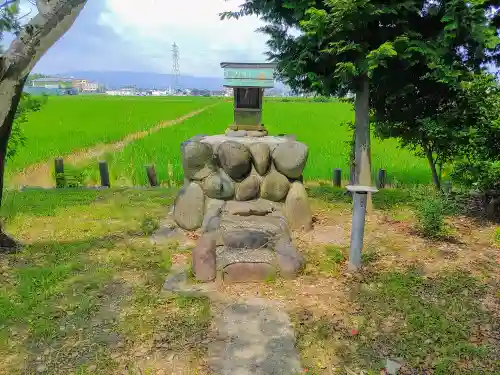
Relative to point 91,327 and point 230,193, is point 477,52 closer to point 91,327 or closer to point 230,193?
point 230,193

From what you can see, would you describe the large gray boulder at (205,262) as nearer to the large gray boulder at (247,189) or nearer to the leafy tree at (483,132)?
the large gray boulder at (247,189)

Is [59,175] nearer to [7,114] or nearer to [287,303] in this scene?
[7,114]

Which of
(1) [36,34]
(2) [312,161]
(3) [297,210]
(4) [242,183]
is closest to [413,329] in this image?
(3) [297,210]

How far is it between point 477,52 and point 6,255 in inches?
279

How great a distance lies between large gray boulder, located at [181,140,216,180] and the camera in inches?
240

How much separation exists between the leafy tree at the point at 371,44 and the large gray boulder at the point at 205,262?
9.98 feet

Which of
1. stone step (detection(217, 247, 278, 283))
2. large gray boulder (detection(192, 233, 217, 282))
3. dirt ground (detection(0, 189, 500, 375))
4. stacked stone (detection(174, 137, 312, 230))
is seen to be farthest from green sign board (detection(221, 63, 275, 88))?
stone step (detection(217, 247, 278, 283))

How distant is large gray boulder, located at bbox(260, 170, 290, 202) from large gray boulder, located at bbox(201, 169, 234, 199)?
1.65ft

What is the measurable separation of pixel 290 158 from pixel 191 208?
1.69 m

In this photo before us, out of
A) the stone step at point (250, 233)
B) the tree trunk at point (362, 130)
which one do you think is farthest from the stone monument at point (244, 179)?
the tree trunk at point (362, 130)

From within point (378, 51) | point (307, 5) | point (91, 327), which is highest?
point (307, 5)

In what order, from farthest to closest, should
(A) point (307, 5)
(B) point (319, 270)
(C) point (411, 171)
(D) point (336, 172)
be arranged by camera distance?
1. (C) point (411, 171)
2. (D) point (336, 172)
3. (A) point (307, 5)
4. (B) point (319, 270)

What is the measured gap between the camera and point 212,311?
3861 millimetres

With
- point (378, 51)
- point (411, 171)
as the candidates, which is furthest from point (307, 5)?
point (411, 171)
